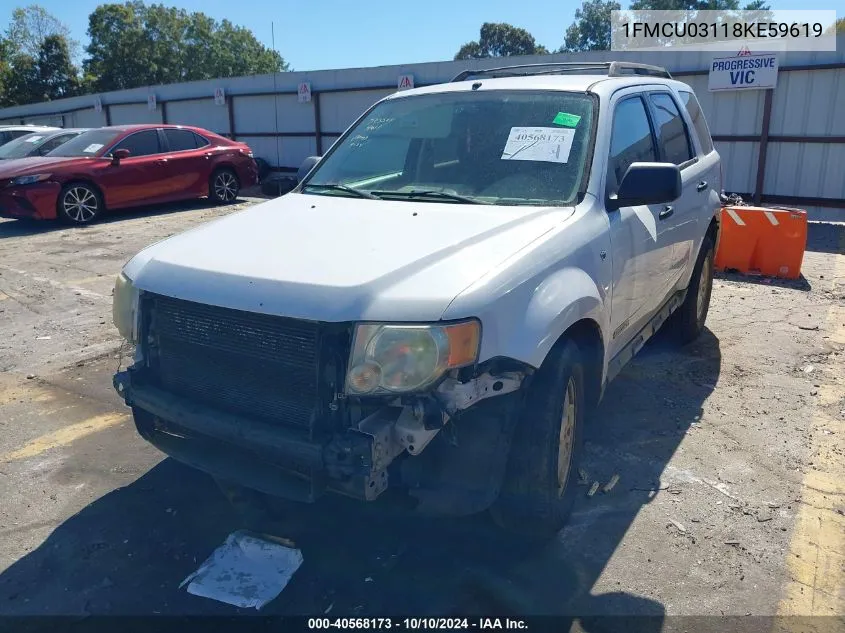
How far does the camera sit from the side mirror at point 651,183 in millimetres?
3264

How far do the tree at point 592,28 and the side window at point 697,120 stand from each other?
241 ft

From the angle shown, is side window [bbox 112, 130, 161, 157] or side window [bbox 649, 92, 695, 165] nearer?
Result: side window [bbox 649, 92, 695, 165]

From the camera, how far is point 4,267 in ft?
28.8

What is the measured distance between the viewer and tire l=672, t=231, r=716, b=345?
17.5ft

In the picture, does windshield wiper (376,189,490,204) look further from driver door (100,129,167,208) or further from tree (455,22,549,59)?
tree (455,22,549,59)

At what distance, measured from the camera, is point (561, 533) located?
320cm

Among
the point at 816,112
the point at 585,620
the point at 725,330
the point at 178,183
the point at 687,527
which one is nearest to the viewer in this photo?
the point at 585,620

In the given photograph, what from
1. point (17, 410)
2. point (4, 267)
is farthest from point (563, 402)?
point (4, 267)

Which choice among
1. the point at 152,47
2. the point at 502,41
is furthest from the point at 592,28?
the point at 152,47

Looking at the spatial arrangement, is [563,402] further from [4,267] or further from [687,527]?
[4,267]

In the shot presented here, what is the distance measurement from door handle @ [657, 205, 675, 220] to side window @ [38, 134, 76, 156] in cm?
1261

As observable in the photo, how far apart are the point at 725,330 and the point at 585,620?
4190 mm

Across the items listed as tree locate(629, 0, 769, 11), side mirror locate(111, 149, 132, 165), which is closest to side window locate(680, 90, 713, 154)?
side mirror locate(111, 149, 132, 165)

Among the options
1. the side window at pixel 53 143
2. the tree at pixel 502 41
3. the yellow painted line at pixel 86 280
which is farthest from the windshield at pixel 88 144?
the tree at pixel 502 41
